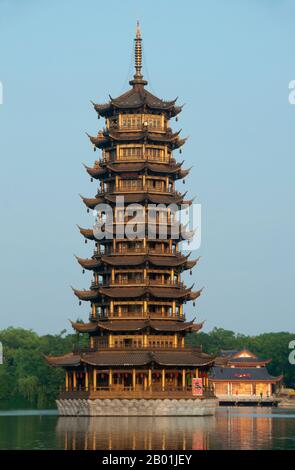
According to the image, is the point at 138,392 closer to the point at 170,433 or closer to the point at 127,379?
the point at 127,379

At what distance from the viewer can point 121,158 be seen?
113m

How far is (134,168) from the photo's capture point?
11169 centimetres

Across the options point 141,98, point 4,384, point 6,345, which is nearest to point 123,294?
point 141,98

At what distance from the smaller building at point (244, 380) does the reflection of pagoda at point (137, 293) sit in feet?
217

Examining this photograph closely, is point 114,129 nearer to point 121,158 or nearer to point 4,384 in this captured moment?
point 121,158

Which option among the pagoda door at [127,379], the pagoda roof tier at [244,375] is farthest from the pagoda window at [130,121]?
the pagoda roof tier at [244,375]

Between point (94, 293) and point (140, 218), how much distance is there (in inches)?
338

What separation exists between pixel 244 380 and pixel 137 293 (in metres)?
75.1

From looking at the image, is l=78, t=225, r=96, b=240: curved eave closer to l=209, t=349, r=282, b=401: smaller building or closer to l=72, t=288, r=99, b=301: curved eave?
l=72, t=288, r=99, b=301: curved eave

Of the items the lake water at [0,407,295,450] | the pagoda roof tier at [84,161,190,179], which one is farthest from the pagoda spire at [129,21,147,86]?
the lake water at [0,407,295,450]

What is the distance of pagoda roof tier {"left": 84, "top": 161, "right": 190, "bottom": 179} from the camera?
4387 inches

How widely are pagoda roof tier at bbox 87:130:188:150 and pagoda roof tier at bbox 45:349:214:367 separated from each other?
21548 millimetres

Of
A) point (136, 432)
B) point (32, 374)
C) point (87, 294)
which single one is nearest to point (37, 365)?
point (32, 374)

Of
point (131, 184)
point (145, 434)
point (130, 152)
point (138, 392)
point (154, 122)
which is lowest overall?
point (145, 434)
